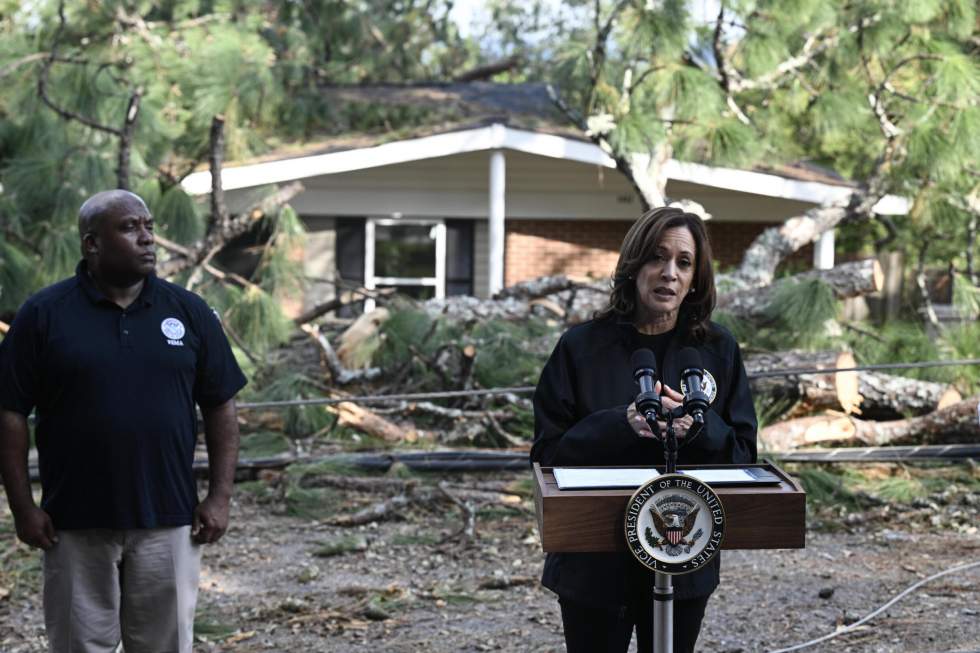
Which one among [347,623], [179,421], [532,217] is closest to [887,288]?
[532,217]

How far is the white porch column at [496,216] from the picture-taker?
483 inches

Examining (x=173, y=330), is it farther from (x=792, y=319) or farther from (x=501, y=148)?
(x=501, y=148)

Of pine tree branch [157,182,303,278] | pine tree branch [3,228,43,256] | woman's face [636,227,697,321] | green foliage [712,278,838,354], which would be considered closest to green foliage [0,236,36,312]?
pine tree branch [3,228,43,256]

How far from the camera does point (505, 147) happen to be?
1279cm

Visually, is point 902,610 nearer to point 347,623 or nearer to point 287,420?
point 347,623

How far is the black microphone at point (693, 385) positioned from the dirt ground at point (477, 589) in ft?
7.49

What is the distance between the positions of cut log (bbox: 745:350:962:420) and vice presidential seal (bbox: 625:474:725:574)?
5596 mm

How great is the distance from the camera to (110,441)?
3.11m

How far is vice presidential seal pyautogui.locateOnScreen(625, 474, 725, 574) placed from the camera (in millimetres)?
2332

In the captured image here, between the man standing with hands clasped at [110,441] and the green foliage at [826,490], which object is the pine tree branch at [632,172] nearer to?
the green foliage at [826,490]

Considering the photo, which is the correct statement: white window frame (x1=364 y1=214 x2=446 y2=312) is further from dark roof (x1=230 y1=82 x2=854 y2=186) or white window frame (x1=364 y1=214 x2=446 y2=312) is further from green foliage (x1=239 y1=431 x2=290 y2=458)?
green foliage (x1=239 y1=431 x2=290 y2=458)

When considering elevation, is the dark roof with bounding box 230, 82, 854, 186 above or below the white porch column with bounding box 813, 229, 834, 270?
above

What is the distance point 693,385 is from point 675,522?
292 mm

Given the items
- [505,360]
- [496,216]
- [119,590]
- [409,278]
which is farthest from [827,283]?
[409,278]
